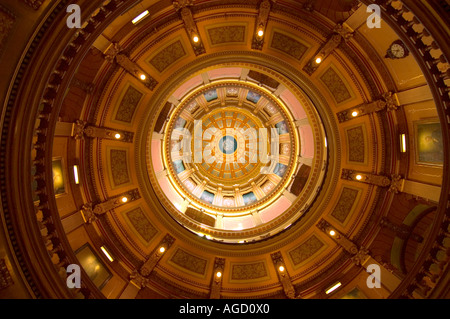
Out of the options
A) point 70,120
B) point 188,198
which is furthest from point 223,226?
point 70,120

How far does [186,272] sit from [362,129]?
41.8ft

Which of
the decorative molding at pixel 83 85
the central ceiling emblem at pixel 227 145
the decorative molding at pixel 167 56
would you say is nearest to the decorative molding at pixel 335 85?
the decorative molding at pixel 167 56

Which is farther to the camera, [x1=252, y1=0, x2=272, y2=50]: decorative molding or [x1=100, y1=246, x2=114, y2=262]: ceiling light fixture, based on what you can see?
[x1=100, y1=246, x2=114, y2=262]: ceiling light fixture

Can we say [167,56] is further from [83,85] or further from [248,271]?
[248,271]

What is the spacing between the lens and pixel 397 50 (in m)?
11.5

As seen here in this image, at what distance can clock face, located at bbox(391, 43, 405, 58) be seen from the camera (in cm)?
1135

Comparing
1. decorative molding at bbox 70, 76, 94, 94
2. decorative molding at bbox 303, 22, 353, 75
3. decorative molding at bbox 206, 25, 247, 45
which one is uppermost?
decorative molding at bbox 206, 25, 247, 45

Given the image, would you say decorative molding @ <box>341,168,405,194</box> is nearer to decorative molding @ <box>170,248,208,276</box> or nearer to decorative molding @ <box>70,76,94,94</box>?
decorative molding @ <box>170,248,208,276</box>

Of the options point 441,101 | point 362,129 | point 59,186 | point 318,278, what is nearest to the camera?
point 441,101

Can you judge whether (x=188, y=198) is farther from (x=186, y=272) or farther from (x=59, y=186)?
(x=59, y=186)

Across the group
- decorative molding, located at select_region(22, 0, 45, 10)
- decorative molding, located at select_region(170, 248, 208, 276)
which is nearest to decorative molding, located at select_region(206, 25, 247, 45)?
decorative molding, located at select_region(22, 0, 45, 10)

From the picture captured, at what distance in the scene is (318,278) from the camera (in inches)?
600
